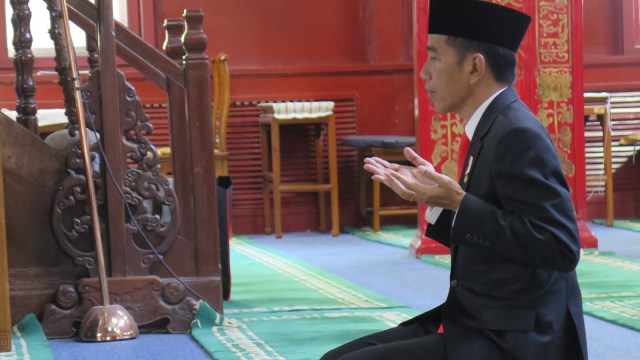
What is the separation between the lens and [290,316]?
4.43 meters

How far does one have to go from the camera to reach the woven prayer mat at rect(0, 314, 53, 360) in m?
3.66

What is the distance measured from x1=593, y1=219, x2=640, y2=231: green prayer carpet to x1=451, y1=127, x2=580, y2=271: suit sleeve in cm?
629

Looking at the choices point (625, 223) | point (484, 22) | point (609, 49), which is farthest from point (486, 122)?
point (609, 49)

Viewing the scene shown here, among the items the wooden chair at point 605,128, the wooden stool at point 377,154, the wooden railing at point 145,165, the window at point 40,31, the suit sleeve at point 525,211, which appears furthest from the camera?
the window at point 40,31

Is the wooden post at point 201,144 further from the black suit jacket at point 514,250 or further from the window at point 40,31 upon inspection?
the window at point 40,31

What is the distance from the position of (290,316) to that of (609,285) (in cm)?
163

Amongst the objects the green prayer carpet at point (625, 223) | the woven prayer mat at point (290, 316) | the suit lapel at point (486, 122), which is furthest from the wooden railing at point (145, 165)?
the green prayer carpet at point (625, 223)

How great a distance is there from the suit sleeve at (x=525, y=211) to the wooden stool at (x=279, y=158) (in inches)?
234

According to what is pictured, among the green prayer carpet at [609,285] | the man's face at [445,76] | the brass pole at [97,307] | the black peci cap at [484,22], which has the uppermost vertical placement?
the black peci cap at [484,22]

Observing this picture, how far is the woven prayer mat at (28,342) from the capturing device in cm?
366

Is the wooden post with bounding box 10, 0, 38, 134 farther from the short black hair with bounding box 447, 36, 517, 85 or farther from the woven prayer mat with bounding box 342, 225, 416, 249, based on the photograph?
the woven prayer mat with bounding box 342, 225, 416, 249

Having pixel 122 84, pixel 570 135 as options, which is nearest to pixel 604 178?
pixel 570 135

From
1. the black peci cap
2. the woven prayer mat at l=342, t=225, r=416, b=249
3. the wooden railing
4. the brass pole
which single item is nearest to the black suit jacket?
the black peci cap

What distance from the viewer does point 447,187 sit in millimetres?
1929
